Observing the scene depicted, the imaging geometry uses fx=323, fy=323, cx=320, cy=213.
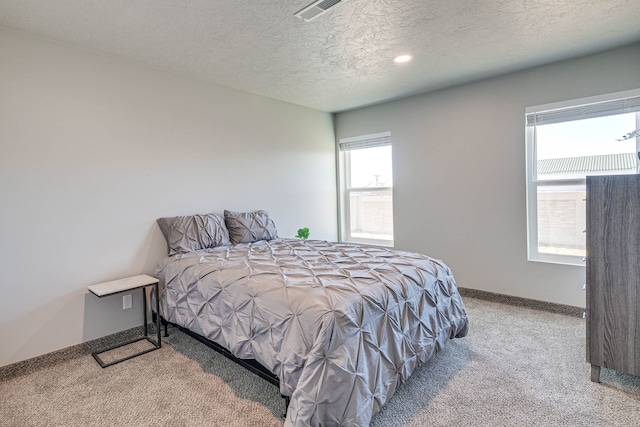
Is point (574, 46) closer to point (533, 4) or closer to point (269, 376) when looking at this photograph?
point (533, 4)

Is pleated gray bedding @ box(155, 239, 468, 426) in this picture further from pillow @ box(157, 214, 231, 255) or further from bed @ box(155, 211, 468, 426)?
pillow @ box(157, 214, 231, 255)

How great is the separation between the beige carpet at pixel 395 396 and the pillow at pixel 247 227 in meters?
1.17

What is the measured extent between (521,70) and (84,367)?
474 cm

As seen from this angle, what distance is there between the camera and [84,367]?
2.41 metres

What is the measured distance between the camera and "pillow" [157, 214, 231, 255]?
9.75 feet

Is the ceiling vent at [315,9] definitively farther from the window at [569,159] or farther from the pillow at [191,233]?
the window at [569,159]

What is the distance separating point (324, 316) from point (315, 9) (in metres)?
1.92

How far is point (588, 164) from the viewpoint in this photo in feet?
10.1

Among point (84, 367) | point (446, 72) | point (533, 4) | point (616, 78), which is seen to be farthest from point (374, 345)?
point (616, 78)

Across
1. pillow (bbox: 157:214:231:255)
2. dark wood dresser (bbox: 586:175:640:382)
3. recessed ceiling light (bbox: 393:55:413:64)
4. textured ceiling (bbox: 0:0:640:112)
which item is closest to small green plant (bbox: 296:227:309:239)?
pillow (bbox: 157:214:231:255)

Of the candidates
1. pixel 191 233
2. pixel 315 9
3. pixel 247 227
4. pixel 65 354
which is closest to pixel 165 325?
pixel 65 354

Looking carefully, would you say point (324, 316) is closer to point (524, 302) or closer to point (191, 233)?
point (191, 233)

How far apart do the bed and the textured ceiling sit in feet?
5.16

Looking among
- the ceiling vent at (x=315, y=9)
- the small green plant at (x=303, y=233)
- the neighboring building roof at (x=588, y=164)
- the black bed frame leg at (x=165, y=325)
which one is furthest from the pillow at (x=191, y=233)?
the neighboring building roof at (x=588, y=164)
